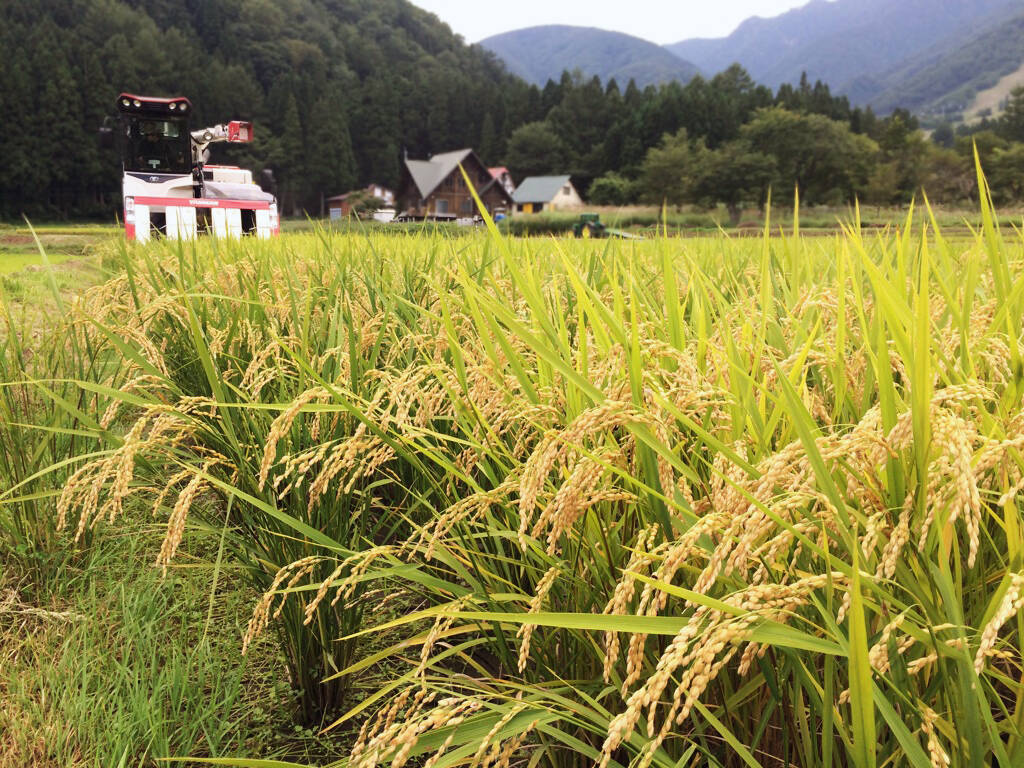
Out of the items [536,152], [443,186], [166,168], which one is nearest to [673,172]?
[443,186]

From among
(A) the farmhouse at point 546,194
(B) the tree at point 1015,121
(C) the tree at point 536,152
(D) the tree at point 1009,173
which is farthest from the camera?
(C) the tree at point 536,152

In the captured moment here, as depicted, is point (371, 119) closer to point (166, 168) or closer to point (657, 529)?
point (166, 168)

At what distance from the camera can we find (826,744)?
0.68 meters

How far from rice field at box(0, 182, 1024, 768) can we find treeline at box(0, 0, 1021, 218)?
41.7m

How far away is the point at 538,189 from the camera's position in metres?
70.3

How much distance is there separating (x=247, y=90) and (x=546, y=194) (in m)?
31.0

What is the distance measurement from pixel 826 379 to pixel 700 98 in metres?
76.5

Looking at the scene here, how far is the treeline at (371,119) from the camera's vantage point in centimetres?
4862

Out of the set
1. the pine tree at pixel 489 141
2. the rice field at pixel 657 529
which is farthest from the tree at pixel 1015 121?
the rice field at pixel 657 529

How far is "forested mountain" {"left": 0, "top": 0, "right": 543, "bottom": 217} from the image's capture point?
4781cm

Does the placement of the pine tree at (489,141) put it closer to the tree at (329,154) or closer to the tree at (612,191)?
the tree at (612,191)

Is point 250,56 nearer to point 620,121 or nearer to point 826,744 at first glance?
point 620,121

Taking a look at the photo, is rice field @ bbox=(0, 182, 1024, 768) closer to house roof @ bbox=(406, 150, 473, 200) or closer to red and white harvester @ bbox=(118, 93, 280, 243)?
red and white harvester @ bbox=(118, 93, 280, 243)

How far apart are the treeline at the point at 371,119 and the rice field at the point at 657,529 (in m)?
41.7
